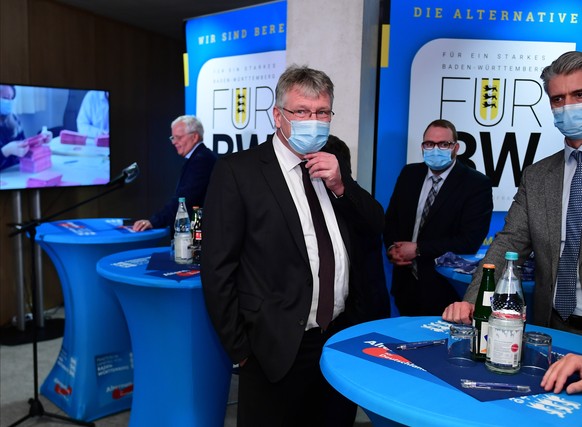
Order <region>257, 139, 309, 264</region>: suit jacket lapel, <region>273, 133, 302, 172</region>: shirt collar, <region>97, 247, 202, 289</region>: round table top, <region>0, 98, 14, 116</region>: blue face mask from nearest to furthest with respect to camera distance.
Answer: <region>257, 139, 309, 264</region>: suit jacket lapel, <region>273, 133, 302, 172</region>: shirt collar, <region>97, 247, 202, 289</region>: round table top, <region>0, 98, 14, 116</region>: blue face mask

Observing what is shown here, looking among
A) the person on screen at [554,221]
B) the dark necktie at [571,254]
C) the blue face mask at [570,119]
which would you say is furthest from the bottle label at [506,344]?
the blue face mask at [570,119]

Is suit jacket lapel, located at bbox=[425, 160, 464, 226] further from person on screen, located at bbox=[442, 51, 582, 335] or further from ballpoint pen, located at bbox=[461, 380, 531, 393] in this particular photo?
ballpoint pen, located at bbox=[461, 380, 531, 393]

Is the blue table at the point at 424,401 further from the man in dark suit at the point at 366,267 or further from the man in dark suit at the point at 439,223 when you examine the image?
the man in dark suit at the point at 439,223

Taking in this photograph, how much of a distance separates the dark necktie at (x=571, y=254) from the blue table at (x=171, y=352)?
4.50ft

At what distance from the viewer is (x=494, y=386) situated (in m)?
1.38

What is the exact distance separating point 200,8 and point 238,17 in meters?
1.21

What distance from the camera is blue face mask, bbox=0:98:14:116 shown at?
4.75m

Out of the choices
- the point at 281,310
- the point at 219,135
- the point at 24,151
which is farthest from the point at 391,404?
the point at 24,151

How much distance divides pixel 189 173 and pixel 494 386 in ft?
9.39

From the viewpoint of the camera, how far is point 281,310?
6.24 feet

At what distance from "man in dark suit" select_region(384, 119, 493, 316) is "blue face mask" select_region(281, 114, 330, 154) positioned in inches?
51.8

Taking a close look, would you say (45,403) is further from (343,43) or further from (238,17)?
(238,17)

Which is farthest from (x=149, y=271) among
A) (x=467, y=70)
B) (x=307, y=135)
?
(x=467, y=70)

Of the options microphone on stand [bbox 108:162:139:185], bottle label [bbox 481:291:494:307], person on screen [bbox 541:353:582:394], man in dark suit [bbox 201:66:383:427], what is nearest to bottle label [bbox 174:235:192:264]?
microphone on stand [bbox 108:162:139:185]
